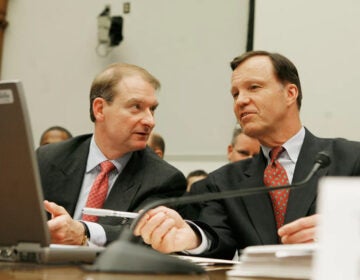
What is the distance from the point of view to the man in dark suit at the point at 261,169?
2217 mm

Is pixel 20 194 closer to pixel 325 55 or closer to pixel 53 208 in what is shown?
pixel 53 208

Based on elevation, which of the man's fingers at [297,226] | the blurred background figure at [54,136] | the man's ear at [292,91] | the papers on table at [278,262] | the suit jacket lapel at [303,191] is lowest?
the blurred background figure at [54,136]

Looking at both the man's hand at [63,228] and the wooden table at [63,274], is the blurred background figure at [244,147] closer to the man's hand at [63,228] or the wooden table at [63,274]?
the man's hand at [63,228]

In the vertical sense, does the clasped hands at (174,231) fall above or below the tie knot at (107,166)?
above

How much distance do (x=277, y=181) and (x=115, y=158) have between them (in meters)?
0.79

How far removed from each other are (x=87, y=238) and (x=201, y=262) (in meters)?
0.59

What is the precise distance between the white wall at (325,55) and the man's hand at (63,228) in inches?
91.0

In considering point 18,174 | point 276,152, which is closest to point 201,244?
point 276,152

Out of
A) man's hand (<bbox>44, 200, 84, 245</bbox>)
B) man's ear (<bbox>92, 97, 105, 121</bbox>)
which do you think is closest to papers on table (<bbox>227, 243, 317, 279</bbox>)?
man's hand (<bbox>44, 200, 84, 245</bbox>)

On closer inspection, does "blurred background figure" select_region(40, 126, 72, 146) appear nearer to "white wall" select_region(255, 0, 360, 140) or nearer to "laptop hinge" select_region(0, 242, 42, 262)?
"white wall" select_region(255, 0, 360, 140)

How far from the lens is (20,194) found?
1.41m

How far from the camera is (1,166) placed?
56.1 inches

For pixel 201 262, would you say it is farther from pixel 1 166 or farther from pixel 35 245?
pixel 1 166

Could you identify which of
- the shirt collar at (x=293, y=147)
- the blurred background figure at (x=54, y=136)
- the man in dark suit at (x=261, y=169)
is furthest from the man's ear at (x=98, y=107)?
the blurred background figure at (x=54, y=136)
